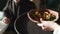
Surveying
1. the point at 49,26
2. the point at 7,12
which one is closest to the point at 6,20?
the point at 7,12

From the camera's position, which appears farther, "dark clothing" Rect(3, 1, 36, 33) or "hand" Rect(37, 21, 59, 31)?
"dark clothing" Rect(3, 1, 36, 33)

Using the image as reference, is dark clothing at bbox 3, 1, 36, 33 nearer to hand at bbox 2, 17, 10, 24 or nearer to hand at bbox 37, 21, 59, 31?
hand at bbox 2, 17, 10, 24

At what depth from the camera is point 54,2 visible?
3.32 feet

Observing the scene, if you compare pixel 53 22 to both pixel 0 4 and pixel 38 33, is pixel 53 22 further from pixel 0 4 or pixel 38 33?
pixel 0 4

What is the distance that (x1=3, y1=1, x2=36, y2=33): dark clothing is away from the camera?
0.91 m

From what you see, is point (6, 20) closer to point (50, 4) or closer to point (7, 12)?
point (7, 12)

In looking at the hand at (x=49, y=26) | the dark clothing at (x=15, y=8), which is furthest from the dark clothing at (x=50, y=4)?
the hand at (x=49, y=26)

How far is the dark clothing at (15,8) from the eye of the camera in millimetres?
910

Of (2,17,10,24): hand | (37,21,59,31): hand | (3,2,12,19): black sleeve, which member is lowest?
(37,21,59,31): hand

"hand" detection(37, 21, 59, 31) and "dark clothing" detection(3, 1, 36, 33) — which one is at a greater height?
"dark clothing" detection(3, 1, 36, 33)

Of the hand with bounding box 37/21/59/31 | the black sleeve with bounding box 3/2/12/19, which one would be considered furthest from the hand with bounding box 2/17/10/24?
the hand with bounding box 37/21/59/31

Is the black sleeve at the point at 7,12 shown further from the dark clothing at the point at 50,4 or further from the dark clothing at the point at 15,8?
the dark clothing at the point at 50,4

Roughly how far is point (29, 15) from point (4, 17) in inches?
5.6

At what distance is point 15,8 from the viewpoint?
927 millimetres
